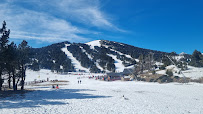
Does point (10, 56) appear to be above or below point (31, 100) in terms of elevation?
above

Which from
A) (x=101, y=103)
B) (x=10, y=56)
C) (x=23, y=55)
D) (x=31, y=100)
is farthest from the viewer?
(x=23, y=55)

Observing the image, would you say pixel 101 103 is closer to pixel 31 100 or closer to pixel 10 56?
pixel 31 100

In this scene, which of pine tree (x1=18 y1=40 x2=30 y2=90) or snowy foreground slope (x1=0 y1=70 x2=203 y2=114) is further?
pine tree (x1=18 y1=40 x2=30 y2=90)

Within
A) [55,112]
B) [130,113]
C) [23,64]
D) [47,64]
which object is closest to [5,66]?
[23,64]

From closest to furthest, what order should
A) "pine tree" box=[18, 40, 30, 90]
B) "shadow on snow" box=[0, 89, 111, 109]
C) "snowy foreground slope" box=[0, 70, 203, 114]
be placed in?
"snowy foreground slope" box=[0, 70, 203, 114] → "shadow on snow" box=[0, 89, 111, 109] → "pine tree" box=[18, 40, 30, 90]

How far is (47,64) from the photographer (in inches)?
5344

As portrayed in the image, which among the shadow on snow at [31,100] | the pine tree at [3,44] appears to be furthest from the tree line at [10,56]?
the shadow on snow at [31,100]

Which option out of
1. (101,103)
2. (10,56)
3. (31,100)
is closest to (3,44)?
(10,56)

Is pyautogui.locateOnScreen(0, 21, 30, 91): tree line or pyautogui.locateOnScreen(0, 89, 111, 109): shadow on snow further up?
pyautogui.locateOnScreen(0, 21, 30, 91): tree line

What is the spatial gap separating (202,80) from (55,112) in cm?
3252

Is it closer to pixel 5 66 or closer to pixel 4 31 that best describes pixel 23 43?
pixel 4 31

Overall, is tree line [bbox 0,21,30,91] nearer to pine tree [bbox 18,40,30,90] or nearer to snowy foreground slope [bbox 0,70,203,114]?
pine tree [bbox 18,40,30,90]

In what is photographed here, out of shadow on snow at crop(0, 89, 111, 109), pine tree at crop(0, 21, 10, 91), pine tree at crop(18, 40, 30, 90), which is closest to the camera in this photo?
shadow on snow at crop(0, 89, 111, 109)

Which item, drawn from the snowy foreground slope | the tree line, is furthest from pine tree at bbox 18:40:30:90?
the snowy foreground slope
